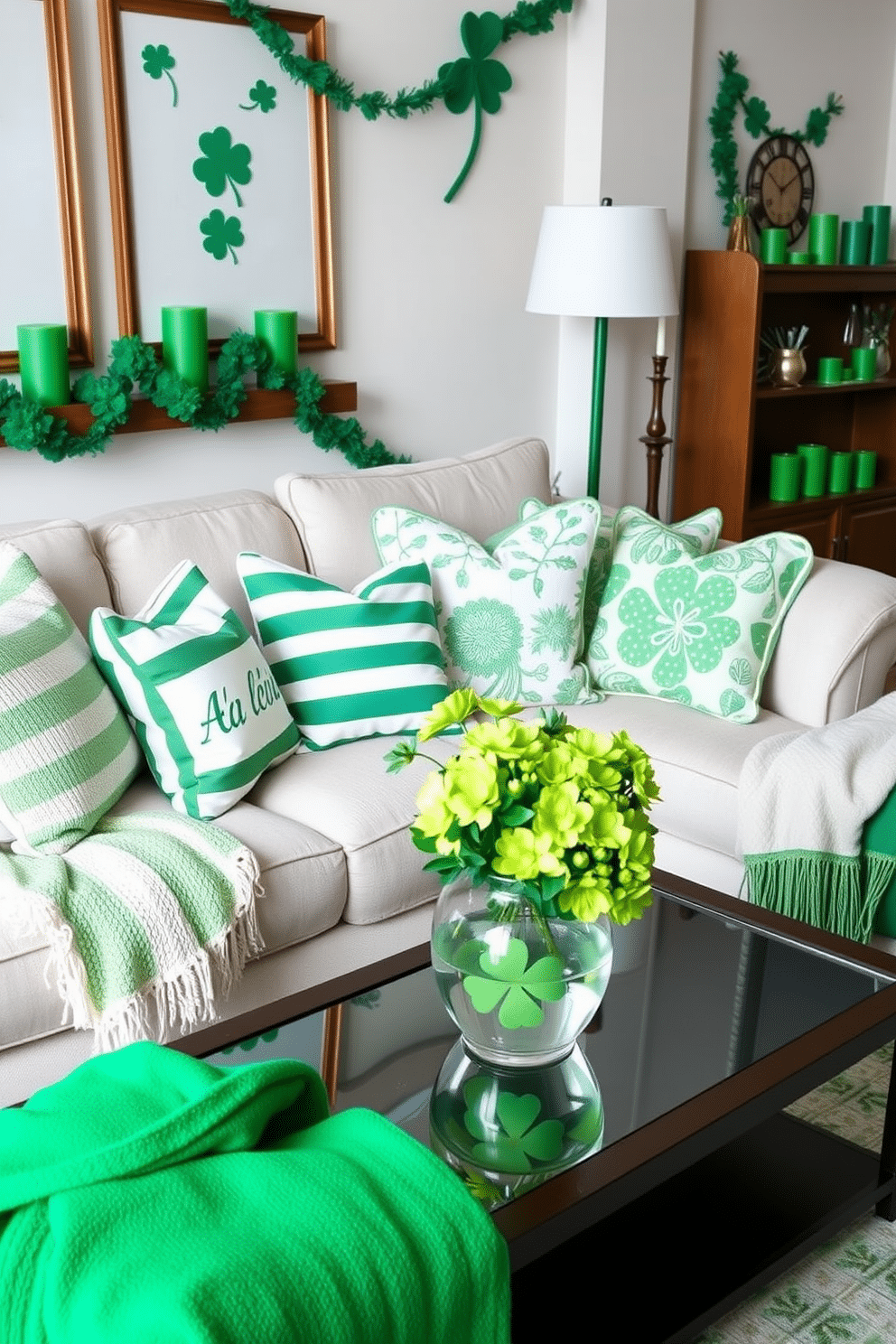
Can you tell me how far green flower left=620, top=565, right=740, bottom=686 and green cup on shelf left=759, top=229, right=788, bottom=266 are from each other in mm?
1666

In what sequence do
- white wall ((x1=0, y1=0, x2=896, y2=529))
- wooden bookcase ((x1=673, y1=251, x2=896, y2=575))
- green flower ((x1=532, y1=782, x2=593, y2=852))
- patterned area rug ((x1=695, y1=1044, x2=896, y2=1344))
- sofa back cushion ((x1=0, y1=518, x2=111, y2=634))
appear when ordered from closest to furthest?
green flower ((x1=532, y1=782, x2=593, y2=852)) < patterned area rug ((x1=695, y1=1044, x2=896, y2=1344)) < sofa back cushion ((x1=0, y1=518, x2=111, y2=634)) < white wall ((x1=0, y1=0, x2=896, y2=529)) < wooden bookcase ((x1=673, y1=251, x2=896, y2=575))

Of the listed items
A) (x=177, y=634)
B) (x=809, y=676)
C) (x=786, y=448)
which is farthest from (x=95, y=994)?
(x=786, y=448)

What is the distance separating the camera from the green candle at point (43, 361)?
268cm

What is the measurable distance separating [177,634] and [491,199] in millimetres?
1788

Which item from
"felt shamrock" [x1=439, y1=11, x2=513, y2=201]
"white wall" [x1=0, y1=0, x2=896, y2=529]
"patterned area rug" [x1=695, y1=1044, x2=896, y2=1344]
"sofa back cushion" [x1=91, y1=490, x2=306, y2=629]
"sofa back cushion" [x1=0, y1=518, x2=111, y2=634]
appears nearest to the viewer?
"patterned area rug" [x1=695, y1=1044, x2=896, y2=1344]

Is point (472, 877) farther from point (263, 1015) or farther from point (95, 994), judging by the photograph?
point (95, 994)

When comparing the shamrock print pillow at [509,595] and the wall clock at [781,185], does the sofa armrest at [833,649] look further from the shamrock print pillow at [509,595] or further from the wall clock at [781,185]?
the wall clock at [781,185]

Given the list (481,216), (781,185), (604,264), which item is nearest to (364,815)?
(604,264)

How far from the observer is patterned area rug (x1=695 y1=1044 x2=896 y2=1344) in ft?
5.63

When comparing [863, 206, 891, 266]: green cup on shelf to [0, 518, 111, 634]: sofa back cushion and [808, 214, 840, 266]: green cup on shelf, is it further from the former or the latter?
[0, 518, 111, 634]: sofa back cushion

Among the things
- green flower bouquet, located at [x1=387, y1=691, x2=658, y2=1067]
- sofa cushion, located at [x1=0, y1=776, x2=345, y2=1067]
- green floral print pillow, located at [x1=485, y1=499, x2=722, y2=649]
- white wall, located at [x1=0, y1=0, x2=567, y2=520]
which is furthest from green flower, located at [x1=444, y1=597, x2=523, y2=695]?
green flower bouquet, located at [x1=387, y1=691, x2=658, y2=1067]

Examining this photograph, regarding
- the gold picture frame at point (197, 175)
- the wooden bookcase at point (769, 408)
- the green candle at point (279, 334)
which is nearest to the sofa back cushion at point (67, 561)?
the gold picture frame at point (197, 175)

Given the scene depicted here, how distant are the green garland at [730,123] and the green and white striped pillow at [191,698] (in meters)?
2.41

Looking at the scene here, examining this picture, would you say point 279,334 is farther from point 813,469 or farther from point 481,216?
point 813,469
